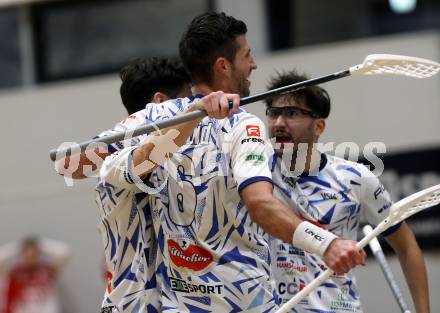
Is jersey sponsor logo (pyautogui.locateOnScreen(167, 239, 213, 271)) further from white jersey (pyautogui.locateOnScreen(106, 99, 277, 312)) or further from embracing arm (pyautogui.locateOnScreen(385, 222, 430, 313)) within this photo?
embracing arm (pyautogui.locateOnScreen(385, 222, 430, 313))

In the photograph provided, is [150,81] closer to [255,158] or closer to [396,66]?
[255,158]

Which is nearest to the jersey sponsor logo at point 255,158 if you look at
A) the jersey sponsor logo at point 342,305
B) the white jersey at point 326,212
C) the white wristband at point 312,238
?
the white wristband at point 312,238

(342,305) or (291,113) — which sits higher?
(291,113)

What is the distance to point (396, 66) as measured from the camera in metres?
4.80

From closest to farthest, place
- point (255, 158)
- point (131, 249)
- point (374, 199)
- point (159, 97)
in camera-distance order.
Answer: point (255, 158) → point (131, 249) → point (159, 97) → point (374, 199)

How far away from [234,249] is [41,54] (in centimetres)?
951

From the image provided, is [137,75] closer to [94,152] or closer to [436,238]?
[94,152]

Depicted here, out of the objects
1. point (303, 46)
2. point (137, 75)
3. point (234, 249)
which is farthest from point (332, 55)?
point (234, 249)

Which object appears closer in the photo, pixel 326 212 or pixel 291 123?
pixel 326 212

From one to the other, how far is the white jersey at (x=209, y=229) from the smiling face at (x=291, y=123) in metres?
1.18

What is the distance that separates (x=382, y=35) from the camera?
12391mm

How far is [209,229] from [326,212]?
1.15 m

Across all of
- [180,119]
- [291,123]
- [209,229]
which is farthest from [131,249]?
[291,123]

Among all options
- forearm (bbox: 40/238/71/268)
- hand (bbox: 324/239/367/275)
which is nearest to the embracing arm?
hand (bbox: 324/239/367/275)
